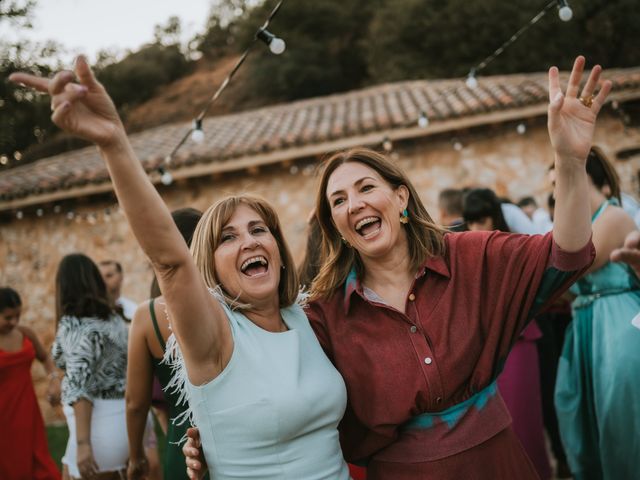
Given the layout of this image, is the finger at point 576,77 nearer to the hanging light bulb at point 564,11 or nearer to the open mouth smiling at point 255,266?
the open mouth smiling at point 255,266

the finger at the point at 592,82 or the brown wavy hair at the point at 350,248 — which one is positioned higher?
the finger at the point at 592,82

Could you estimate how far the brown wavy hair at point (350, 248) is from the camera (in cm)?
219

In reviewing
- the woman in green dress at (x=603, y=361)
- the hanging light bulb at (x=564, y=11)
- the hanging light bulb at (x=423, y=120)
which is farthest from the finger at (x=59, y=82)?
the hanging light bulb at (x=423, y=120)

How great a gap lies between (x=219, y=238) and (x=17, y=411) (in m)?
3.24

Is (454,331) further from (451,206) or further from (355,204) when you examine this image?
(451,206)

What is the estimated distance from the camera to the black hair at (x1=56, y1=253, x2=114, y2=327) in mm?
3365

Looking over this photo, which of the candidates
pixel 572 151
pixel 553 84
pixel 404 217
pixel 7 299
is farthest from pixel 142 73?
pixel 572 151

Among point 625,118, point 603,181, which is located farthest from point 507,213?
point 625,118

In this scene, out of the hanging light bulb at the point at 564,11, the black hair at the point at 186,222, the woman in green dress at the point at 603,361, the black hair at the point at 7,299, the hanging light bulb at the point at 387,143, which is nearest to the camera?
the woman in green dress at the point at 603,361

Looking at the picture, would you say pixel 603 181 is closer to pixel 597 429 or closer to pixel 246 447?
pixel 597 429

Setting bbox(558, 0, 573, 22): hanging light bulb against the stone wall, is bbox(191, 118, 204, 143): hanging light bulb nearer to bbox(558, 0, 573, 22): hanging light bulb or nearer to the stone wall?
bbox(558, 0, 573, 22): hanging light bulb

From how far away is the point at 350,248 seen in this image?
2367 mm

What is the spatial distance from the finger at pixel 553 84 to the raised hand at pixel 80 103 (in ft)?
4.36

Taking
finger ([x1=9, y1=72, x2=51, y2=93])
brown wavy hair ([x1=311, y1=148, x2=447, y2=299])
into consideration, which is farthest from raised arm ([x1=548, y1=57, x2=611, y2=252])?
finger ([x1=9, y1=72, x2=51, y2=93])
